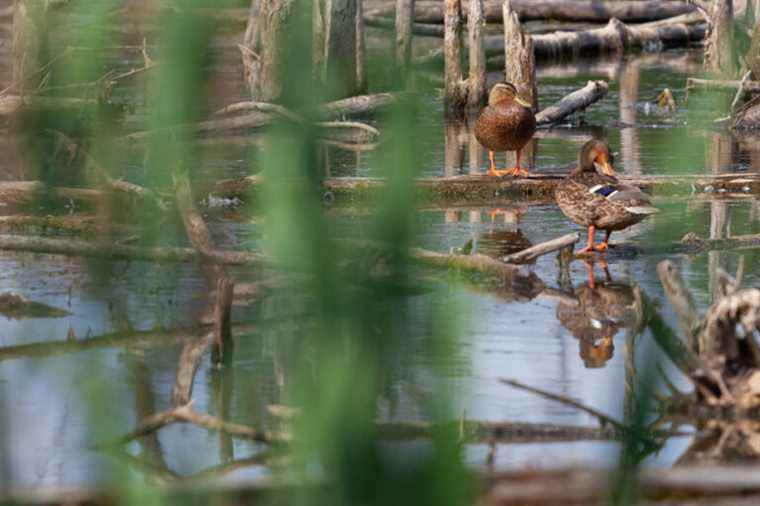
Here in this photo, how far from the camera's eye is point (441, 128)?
1675cm

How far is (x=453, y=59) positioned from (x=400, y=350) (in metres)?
16.6

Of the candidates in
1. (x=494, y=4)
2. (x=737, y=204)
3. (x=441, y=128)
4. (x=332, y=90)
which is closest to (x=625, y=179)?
(x=737, y=204)

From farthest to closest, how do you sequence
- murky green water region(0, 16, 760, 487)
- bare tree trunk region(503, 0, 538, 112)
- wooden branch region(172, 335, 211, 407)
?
bare tree trunk region(503, 0, 538, 112), wooden branch region(172, 335, 211, 407), murky green water region(0, 16, 760, 487)

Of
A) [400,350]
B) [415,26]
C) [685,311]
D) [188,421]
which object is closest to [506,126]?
[685,311]

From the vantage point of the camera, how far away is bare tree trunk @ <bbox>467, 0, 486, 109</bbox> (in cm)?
1780

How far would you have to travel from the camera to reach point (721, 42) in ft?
65.1

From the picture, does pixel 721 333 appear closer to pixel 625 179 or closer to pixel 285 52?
pixel 285 52

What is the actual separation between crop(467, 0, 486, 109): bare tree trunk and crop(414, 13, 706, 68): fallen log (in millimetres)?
4212

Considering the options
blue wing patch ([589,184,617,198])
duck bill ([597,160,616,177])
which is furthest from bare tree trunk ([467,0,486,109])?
blue wing patch ([589,184,617,198])

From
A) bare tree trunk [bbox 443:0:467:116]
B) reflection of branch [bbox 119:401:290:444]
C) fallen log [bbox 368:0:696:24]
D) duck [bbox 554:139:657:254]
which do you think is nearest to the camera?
reflection of branch [bbox 119:401:290:444]

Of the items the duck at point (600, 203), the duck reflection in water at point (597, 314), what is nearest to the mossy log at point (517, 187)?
the duck at point (600, 203)

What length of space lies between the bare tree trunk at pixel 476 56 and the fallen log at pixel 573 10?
29.3ft

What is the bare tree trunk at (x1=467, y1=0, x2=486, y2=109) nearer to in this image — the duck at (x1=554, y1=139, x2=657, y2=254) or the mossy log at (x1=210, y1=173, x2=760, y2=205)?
the mossy log at (x1=210, y1=173, x2=760, y2=205)

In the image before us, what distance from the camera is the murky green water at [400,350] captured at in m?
2.08
